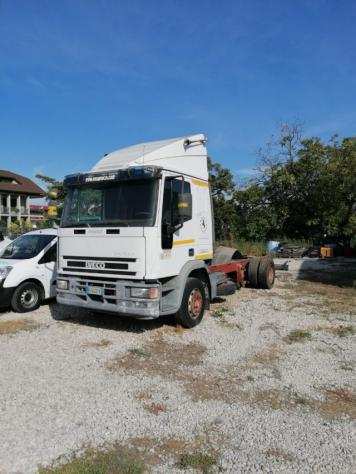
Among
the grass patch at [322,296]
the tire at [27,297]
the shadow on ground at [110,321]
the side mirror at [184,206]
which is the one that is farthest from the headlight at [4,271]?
the grass patch at [322,296]

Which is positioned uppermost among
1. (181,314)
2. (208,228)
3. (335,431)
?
(208,228)

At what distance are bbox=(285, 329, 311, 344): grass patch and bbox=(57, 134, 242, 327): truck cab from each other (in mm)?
1700

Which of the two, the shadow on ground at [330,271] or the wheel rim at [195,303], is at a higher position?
the wheel rim at [195,303]

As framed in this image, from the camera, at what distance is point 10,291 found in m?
8.88

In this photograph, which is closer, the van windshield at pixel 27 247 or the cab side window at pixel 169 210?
the cab side window at pixel 169 210

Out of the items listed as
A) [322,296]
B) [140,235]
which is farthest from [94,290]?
[322,296]

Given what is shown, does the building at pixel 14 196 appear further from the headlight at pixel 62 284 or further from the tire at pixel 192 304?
the tire at pixel 192 304

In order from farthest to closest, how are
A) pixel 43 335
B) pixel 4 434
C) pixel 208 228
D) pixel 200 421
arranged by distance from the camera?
1. pixel 208 228
2. pixel 43 335
3. pixel 200 421
4. pixel 4 434

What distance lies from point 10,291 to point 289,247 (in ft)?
55.6

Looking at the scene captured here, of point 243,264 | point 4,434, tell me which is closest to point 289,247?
point 243,264

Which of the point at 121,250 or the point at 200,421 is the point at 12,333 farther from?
the point at 200,421

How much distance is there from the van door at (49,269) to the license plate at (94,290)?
2468mm

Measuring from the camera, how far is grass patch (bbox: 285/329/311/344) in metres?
7.16

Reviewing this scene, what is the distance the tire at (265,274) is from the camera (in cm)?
1175
